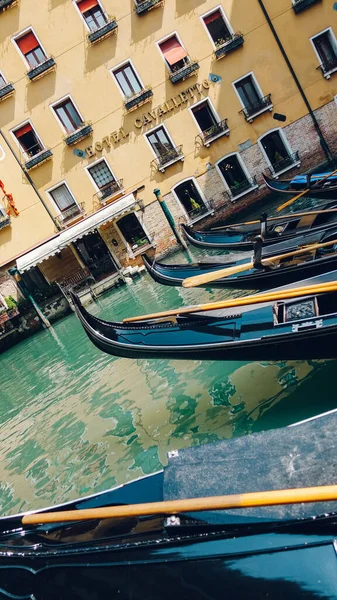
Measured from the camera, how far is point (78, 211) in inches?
562

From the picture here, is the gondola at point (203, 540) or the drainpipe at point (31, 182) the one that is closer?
the gondola at point (203, 540)

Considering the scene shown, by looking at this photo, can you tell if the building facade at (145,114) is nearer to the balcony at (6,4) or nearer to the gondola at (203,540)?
the balcony at (6,4)

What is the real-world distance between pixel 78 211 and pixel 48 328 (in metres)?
3.15

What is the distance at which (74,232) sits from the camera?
1367cm

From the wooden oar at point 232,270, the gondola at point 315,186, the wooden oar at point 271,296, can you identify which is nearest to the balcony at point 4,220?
the gondola at point 315,186

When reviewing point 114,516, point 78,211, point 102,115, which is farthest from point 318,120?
point 114,516

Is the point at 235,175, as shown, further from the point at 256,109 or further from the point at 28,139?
the point at 28,139

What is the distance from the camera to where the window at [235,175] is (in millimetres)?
14352

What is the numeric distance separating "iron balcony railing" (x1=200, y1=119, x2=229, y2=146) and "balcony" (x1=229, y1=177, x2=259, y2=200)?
1307mm

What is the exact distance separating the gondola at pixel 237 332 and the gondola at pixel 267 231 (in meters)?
2.36

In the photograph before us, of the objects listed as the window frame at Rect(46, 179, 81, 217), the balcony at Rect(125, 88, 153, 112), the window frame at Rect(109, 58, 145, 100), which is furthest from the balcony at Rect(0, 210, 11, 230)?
the window frame at Rect(109, 58, 145, 100)

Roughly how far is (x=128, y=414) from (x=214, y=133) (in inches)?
399

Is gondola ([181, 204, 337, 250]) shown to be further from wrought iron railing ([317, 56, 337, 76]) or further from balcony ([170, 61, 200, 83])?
wrought iron railing ([317, 56, 337, 76])

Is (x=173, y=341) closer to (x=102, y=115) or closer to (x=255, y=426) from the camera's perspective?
(x=255, y=426)
